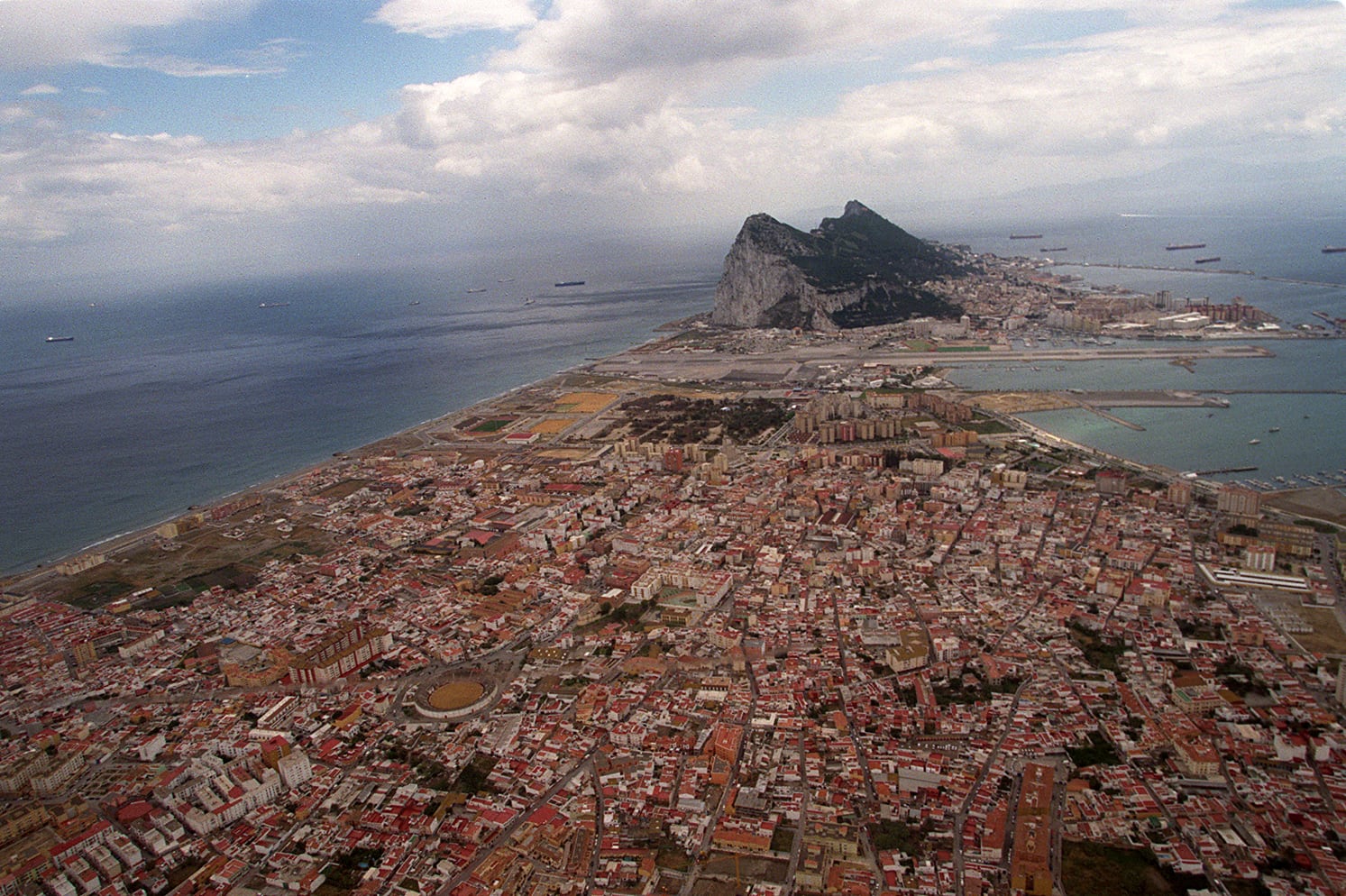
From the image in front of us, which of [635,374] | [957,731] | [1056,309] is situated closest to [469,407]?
[635,374]

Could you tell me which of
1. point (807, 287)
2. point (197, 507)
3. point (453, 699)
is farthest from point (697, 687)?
point (807, 287)

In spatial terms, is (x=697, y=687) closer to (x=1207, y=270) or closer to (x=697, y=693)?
(x=697, y=693)

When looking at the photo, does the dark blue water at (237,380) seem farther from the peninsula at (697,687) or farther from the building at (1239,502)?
the building at (1239,502)

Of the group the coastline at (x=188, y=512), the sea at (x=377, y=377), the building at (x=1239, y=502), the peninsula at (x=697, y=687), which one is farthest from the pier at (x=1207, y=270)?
the coastline at (x=188, y=512)

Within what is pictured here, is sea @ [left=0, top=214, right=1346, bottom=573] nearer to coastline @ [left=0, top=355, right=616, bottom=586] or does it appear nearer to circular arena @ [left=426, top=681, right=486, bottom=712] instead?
coastline @ [left=0, top=355, right=616, bottom=586]

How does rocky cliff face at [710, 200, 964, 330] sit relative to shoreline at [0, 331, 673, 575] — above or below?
above

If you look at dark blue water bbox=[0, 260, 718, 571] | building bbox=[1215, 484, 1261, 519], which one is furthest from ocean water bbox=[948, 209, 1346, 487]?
dark blue water bbox=[0, 260, 718, 571]
